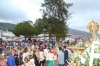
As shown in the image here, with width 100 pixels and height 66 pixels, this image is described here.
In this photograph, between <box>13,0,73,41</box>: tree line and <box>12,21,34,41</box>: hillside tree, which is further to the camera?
<box>12,21,34,41</box>: hillside tree

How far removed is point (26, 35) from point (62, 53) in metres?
78.8

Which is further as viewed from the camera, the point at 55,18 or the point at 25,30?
the point at 25,30

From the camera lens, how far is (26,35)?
91.2 meters

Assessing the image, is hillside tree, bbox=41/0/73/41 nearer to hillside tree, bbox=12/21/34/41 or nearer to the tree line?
the tree line

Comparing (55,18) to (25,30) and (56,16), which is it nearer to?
(56,16)

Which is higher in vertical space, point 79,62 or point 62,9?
point 62,9

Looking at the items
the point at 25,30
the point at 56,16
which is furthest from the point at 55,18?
the point at 25,30

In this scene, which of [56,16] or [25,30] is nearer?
[56,16]

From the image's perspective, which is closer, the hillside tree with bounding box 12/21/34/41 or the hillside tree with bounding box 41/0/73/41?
the hillside tree with bounding box 41/0/73/41

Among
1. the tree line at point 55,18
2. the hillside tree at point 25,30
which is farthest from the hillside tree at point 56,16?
the hillside tree at point 25,30

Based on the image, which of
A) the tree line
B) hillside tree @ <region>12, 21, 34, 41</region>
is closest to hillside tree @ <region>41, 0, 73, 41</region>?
the tree line

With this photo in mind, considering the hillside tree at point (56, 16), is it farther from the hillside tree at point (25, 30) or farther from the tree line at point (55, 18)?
the hillside tree at point (25, 30)

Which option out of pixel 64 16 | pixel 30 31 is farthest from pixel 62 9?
pixel 30 31

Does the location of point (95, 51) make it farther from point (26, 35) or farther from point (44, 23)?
point (26, 35)
